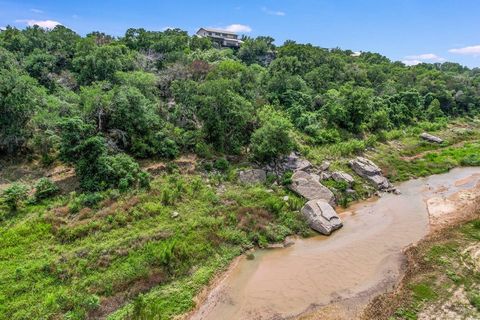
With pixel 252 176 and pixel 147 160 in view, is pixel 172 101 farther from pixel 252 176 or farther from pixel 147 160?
pixel 252 176

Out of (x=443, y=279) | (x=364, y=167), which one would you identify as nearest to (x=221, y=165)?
(x=364, y=167)

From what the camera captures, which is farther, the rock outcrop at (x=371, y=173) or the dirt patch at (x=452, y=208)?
the rock outcrop at (x=371, y=173)

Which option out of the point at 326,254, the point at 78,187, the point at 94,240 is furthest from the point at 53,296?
the point at 326,254

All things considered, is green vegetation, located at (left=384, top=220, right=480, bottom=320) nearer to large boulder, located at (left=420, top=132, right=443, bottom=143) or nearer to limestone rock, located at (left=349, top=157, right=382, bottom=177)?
limestone rock, located at (left=349, top=157, right=382, bottom=177)

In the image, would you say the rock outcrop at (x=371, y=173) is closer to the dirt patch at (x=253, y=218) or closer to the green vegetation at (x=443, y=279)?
the green vegetation at (x=443, y=279)

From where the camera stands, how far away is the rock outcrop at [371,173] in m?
30.1

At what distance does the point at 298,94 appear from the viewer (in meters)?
43.7

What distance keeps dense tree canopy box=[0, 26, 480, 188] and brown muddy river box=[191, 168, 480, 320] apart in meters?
9.83

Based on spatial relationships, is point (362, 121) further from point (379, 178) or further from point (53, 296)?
point (53, 296)

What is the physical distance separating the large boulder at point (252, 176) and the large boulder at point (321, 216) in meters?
4.78

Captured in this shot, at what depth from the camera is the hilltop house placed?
83.4 metres

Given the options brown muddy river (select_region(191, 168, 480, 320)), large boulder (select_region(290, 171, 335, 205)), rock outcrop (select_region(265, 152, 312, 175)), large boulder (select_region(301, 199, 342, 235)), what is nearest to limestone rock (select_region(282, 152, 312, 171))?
rock outcrop (select_region(265, 152, 312, 175))

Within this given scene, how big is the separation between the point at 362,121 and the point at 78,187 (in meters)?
34.9

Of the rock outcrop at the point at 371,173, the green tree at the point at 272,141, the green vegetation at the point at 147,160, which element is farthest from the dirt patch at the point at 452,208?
the green tree at the point at 272,141
